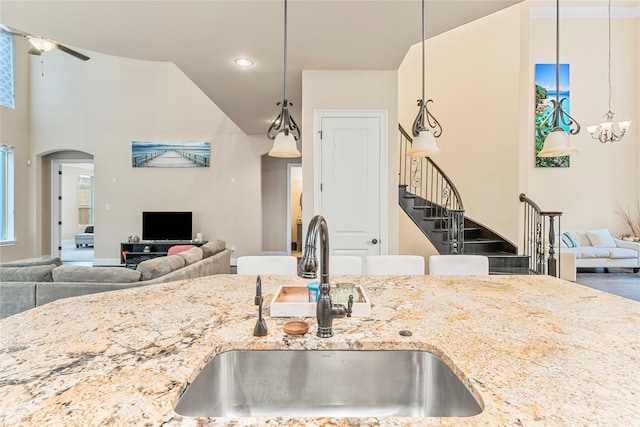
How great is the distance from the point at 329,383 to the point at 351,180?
2.63 metres

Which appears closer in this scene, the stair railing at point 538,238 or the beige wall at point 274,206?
the stair railing at point 538,238

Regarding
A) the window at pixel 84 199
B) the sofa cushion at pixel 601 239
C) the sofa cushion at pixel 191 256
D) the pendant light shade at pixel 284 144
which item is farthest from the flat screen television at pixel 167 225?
the sofa cushion at pixel 601 239

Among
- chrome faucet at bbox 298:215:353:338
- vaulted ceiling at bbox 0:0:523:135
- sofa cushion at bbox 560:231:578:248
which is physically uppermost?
vaulted ceiling at bbox 0:0:523:135

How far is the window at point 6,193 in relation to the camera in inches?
258

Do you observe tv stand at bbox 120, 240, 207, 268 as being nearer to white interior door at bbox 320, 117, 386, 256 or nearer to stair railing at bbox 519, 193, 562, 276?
white interior door at bbox 320, 117, 386, 256

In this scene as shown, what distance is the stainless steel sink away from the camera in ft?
3.20

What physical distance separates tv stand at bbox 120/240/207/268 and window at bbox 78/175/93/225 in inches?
230

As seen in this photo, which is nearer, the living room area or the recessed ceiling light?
the recessed ceiling light

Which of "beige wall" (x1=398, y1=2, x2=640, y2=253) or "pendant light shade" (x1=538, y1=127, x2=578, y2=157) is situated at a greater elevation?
"beige wall" (x1=398, y1=2, x2=640, y2=253)

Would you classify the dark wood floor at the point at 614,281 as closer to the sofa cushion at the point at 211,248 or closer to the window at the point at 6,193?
the sofa cushion at the point at 211,248

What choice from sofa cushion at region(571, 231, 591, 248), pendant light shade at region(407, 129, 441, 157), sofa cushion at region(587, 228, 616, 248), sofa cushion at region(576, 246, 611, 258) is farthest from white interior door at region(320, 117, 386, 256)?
sofa cushion at region(587, 228, 616, 248)

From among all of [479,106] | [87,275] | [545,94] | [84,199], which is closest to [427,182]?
[479,106]

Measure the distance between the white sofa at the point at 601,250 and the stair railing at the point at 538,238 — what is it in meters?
1.30

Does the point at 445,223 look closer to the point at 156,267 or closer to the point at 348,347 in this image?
the point at 156,267
